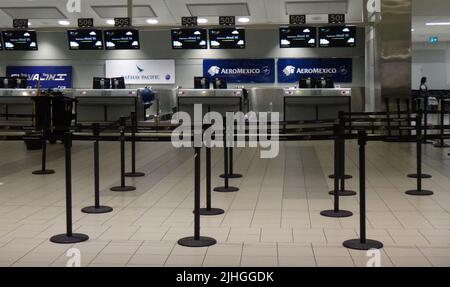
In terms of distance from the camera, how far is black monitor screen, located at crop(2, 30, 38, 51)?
1871cm

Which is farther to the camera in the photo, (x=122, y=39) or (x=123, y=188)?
(x=122, y=39)

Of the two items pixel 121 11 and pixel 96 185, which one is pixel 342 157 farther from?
pixel 121 11

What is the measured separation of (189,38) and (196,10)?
2533 millimetres

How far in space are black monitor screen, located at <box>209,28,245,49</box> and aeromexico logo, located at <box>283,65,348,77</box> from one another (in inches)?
184

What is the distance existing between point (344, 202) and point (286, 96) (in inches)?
424

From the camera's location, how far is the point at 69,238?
5.40 metres

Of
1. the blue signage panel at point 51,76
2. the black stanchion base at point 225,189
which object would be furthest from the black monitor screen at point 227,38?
the black stanchion base at point 225,189

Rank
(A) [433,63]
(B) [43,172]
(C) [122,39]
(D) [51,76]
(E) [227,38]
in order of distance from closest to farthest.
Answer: (B) [43,172], (E) [227,38], (C) [122,39], (D) [51,76], (A) [433,63]

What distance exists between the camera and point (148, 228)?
5.88m

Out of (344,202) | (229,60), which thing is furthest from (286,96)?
(344,202)

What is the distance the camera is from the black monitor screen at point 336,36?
1700 cm

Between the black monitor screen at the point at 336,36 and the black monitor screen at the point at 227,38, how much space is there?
94.1 inches

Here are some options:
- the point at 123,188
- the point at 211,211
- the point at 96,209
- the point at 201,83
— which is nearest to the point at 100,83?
the point at 201,83

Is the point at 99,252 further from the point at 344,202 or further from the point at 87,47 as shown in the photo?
the point at 87,47
